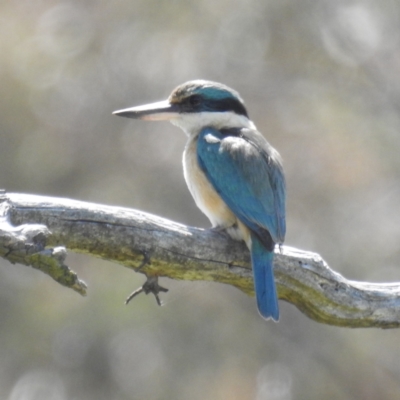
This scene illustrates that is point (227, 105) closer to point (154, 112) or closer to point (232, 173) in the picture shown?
point (154, 112)

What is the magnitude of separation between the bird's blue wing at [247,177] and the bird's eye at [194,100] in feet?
1.11

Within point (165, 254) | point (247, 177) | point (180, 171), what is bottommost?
point (180, 171)

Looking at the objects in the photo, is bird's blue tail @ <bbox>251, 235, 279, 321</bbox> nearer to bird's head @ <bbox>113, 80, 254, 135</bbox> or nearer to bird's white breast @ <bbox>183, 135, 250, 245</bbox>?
bird's white breast @ <bbox>183, 135, 250, 245</bbox>

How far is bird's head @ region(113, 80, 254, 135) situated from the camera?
5168mm

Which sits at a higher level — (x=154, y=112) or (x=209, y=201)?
(x=154, y=112)

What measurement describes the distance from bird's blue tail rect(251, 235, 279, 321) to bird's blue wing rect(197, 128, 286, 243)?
21cm

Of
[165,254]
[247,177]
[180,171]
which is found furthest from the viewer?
[180,171]

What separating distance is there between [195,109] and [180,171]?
13.7 feet

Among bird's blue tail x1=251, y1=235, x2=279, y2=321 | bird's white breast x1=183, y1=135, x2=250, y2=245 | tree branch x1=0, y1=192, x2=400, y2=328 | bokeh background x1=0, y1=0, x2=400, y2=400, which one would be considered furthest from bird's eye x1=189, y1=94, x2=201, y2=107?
bokeh background x1=0, y1=0, x2=400, y2=400

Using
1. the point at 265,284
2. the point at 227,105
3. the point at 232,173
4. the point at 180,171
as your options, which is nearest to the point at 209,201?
the point at 232,173

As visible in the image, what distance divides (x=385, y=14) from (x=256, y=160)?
6552 mm

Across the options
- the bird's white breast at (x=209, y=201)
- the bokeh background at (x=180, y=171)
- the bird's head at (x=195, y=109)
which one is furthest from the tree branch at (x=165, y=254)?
the bokeh background at (x=180, y=171)

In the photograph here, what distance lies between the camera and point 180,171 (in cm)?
938

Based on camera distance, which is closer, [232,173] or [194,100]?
[232,173]
